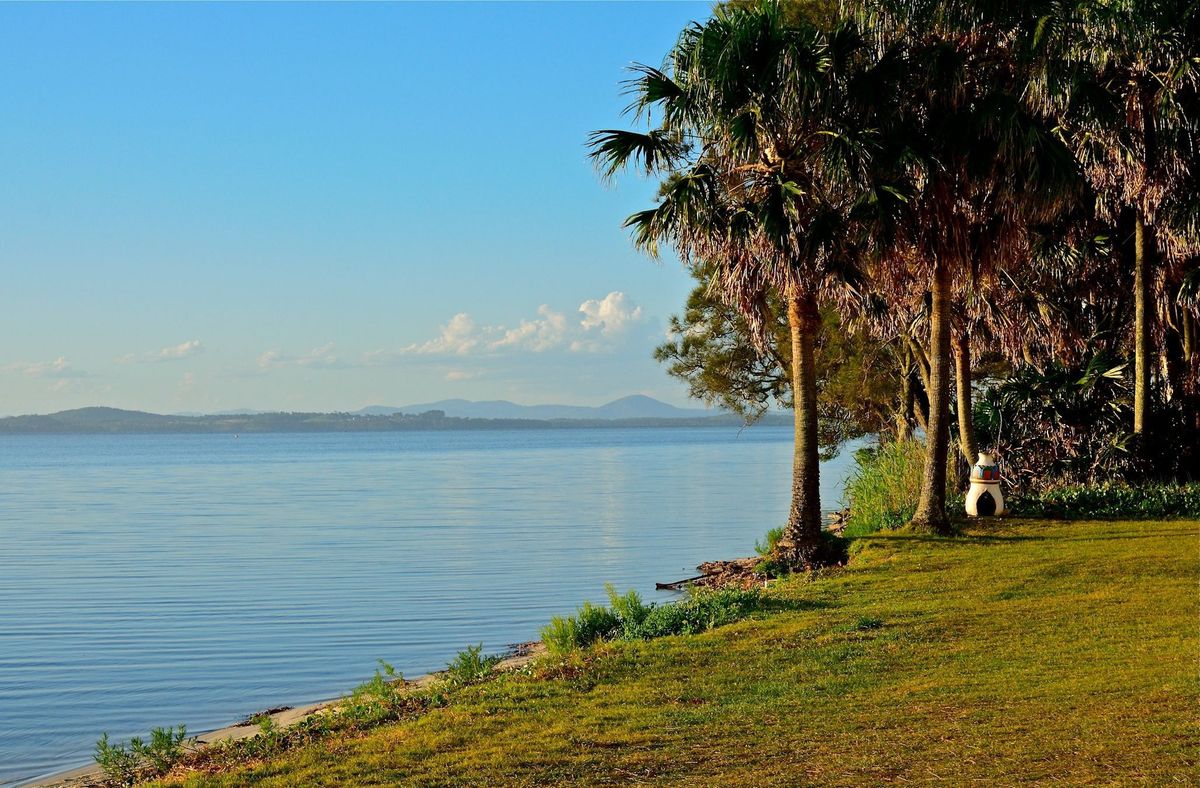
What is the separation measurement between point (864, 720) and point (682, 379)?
89.5 ft

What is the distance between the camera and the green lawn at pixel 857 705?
23.4 feet

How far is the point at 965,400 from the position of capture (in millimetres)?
22516

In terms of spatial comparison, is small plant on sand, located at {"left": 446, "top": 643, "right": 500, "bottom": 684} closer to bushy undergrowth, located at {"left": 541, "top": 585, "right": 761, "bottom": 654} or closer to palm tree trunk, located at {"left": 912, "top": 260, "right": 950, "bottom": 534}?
bushy undergrowth, located at {"left": 541, "top": 585, "right": 761, "bottom": 654}

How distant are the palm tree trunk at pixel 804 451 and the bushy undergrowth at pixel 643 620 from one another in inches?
149

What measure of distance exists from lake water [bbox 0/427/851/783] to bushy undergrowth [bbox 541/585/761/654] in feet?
6.71

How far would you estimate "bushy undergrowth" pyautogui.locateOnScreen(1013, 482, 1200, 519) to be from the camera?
20281 millimetres

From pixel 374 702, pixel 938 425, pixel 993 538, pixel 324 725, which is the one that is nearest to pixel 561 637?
pixel 374 702

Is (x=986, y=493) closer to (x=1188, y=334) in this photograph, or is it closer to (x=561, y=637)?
(x=1188, y=334)

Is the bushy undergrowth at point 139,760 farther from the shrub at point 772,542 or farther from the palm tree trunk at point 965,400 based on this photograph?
the palm tree trunk at point 965,400

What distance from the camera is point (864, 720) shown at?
322 inches

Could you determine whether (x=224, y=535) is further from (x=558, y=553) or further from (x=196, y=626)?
(x=196, y=626)

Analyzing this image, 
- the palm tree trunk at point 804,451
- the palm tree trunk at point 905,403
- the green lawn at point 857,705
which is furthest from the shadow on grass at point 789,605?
the palm tree trunk at point 905,403

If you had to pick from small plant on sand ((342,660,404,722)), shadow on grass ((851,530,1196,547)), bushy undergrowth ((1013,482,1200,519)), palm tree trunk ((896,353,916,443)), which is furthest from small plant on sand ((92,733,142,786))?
palm tree trunk ((896,353,916,443))

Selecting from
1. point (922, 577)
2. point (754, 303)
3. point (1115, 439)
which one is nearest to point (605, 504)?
point (1115, 439)
